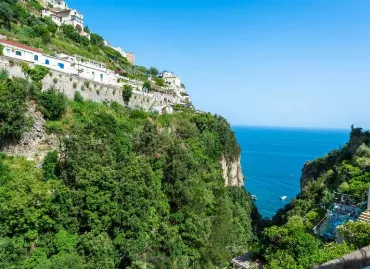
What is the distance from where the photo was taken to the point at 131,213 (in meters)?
17.8

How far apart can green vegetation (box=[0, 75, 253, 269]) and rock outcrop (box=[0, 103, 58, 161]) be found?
627 millimetres

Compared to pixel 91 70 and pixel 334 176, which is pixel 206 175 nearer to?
pixel 334 176

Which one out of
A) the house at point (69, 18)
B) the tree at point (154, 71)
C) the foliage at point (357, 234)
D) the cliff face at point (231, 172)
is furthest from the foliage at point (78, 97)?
the tree at point (154, 71)

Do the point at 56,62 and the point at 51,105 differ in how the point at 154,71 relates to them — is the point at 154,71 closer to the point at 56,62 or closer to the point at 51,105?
the point at 56,62

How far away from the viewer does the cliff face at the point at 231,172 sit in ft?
140

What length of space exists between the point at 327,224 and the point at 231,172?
87.0ft

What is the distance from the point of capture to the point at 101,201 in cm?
1702

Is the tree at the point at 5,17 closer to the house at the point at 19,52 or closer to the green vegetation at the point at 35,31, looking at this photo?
the green vegetation at the point at 35,31

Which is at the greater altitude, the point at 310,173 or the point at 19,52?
the point at 19,52

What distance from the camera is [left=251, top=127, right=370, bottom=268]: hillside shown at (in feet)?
42.1

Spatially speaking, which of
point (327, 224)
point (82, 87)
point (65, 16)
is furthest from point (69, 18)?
point (327, 224)

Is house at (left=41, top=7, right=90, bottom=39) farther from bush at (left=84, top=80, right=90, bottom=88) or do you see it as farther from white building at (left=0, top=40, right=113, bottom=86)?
bush at (left=84, top=80, right=90, bottom=88)

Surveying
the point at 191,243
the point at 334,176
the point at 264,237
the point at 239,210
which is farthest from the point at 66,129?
the point at 334,176

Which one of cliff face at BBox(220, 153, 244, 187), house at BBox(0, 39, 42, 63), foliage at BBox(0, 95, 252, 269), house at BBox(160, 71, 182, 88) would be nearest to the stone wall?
house at BBox(0, 39, 42, 63)
